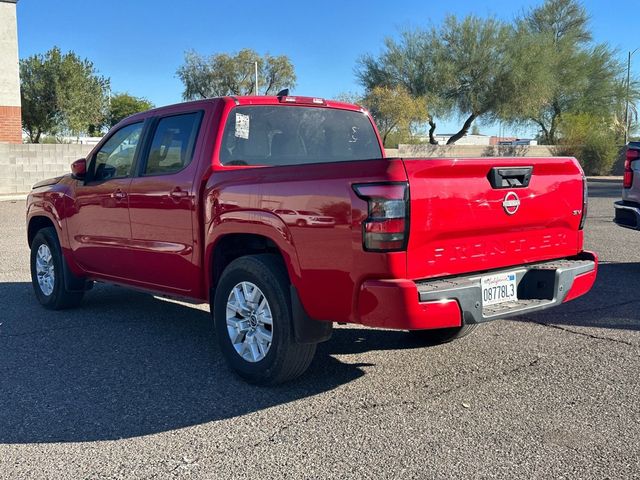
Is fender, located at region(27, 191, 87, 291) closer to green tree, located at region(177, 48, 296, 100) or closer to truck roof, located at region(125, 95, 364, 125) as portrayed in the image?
truck roof, located at region(125, 95, 364, 125)

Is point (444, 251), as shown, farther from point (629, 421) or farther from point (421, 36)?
point (421, 36)

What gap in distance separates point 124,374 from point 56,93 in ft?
111

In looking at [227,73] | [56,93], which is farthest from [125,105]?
[56,93]

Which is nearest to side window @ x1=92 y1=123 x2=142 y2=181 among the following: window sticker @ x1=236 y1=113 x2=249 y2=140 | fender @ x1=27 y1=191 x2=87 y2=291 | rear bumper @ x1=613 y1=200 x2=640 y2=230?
fender @ x1=27 y1=191 x2=87 y2=291

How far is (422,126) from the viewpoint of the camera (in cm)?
4488

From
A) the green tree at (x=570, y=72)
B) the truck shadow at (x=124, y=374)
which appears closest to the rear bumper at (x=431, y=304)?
the truck shadow at (x=124, y=374)

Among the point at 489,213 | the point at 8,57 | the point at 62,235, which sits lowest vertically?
the point at 62,235

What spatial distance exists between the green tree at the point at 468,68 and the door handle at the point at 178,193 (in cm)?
3922

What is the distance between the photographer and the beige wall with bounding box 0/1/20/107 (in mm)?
25297

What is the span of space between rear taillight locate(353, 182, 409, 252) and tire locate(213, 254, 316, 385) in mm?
875

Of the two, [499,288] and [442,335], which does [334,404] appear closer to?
[499,288]

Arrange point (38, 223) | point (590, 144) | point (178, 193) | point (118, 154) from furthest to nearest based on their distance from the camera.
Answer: point (590, 144), point (38, 223), point (118, 154), point (178, 193)

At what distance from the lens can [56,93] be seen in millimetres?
35562

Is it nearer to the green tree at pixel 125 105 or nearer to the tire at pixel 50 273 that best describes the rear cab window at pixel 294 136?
the tire at pixel 50 273
